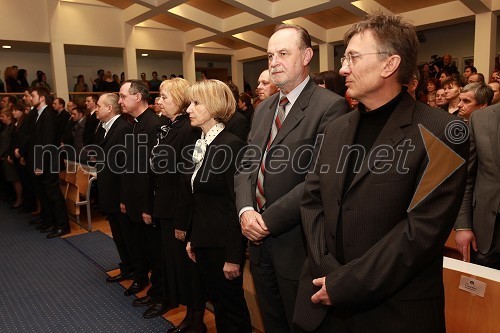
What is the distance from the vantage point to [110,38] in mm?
10711

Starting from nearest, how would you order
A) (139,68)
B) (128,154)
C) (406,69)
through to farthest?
(406,69) < (128,154) < (139,68)

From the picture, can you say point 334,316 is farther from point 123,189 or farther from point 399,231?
point 123,189

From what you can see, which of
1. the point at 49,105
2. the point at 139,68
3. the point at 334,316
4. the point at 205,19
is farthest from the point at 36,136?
the point at 139,68

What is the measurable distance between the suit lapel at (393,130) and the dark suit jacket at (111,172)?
7.31ft

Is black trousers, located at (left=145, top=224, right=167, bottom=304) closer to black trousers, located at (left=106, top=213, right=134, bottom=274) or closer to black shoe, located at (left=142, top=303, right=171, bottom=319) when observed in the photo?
black shoe, located at (left=142, top=303, right=171, bottom=319)

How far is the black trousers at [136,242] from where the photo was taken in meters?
3.14

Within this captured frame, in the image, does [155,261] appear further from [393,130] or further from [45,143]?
[45,143]

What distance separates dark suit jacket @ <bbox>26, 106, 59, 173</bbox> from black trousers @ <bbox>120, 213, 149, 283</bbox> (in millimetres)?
2121

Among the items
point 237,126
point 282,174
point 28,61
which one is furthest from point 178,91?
point 28,61

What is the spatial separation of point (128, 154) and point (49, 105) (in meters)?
2.55

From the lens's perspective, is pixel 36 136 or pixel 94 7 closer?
pixel 36 136

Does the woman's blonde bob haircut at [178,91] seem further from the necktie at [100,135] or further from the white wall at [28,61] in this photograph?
the white wall at [28,61]

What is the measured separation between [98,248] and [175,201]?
2.32 metres

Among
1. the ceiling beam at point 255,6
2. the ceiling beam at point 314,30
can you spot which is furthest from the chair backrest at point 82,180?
the ceiling beam at point 314,30
